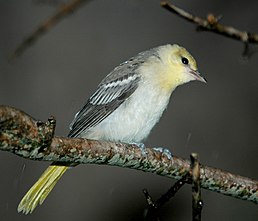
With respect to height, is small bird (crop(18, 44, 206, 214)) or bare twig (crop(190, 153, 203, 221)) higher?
small bird (crop(18, 44, 206, 214))

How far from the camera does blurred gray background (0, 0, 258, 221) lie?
2543 millimetres

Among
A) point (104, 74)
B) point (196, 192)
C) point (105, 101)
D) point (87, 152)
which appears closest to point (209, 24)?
point (196, 192)

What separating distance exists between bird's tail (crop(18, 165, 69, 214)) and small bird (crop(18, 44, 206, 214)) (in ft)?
0.75

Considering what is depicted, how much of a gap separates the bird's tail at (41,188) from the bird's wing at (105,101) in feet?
0.75

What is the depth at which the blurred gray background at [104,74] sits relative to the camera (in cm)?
254

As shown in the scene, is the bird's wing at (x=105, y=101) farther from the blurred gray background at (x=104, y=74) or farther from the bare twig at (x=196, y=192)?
the bare twig at (x=196, y=192)

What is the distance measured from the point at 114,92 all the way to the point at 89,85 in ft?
2.59

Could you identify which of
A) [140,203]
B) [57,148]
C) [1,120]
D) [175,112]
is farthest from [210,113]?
[1,120]

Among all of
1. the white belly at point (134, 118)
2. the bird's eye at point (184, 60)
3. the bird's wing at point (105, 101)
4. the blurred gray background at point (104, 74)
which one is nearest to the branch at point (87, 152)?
the white belly at point (134, 118)

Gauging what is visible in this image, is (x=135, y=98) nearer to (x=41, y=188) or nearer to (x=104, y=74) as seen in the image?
(x=41, y=188)

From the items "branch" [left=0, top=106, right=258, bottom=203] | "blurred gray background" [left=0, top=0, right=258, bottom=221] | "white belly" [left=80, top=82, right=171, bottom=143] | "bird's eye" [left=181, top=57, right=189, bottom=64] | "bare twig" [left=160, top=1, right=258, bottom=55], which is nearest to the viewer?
"bare twig" [left=160, top=1, right=258, bottom=55]

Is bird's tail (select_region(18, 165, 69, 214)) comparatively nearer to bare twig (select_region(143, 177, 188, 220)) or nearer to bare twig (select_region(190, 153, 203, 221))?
bare twig (select_region(143, 177, 188, 220))

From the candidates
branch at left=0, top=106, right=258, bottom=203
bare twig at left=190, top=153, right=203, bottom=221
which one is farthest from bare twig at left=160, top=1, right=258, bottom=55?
branch at left=0, top=106, right=258, bottom=203

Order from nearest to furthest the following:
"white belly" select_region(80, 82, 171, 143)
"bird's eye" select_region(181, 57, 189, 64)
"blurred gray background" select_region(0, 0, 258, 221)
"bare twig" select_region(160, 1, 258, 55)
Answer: "bare twig" select_region(160, 1, 258, 55)
"white belly" select_region(80, 82, 171, 143)
"bird's eye" select_region(181, 57, 189, 64)
"blurred gray background" select_region(0, 0, 258, 221)
